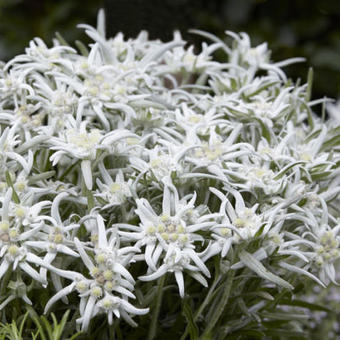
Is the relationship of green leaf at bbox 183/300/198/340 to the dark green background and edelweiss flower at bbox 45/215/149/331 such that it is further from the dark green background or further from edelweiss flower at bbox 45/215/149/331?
the dark green background

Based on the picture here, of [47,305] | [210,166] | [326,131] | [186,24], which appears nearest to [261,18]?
[186,24]

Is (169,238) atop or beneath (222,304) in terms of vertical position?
atop

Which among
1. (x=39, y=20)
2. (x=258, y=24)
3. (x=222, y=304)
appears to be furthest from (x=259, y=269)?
(x=39, y=20)

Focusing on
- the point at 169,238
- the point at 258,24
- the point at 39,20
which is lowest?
the point at 258,24

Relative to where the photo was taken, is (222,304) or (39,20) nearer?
(222,304)

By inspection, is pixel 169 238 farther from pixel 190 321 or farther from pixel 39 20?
pixel 39 20

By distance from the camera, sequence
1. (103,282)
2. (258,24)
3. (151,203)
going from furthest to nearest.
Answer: (258,24)
(151,203)
(103,282)

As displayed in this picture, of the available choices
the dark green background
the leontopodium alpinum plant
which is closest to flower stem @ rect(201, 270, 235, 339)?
the leontopodium alpinum plant
